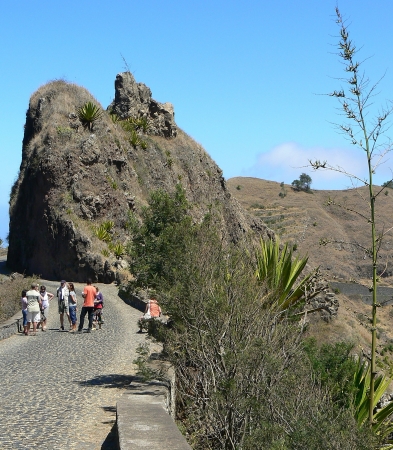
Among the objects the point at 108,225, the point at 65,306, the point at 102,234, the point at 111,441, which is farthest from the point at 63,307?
the point at 108,225

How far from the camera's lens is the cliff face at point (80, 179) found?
34656 mm

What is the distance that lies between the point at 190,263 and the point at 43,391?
2.81m

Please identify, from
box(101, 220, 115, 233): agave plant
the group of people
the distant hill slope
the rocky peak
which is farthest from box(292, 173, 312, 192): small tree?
the group of people

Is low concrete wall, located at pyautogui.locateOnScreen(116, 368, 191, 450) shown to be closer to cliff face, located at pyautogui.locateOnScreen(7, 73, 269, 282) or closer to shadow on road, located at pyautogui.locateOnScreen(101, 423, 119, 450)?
shadow on road, located at pyautogui.locateOnScreen(101, 423, 119, 450)

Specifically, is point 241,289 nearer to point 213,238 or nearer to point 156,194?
point 213,238

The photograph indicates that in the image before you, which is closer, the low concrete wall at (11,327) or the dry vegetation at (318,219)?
the low concrete wall at (11,327)

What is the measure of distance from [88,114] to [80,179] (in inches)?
174

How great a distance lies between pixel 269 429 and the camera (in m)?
8.06

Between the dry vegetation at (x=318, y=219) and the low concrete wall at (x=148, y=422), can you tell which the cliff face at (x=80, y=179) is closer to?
the low concrete wall at (x=148, y=422)

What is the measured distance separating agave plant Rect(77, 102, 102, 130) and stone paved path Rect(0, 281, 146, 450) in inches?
842

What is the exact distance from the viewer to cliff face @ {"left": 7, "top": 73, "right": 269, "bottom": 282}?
3466cm

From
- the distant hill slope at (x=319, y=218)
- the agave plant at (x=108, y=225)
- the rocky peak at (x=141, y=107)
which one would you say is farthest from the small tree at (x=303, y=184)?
the agave plant at (x=108, y=225)

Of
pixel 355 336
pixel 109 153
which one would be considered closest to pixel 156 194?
pixel 355 336

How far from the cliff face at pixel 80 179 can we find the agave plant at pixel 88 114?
30cm
